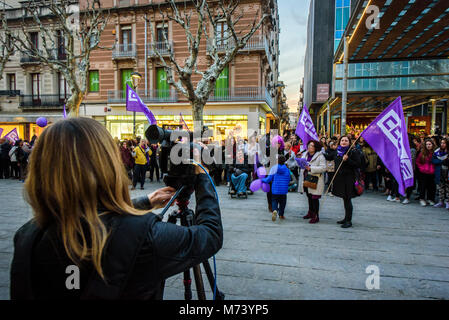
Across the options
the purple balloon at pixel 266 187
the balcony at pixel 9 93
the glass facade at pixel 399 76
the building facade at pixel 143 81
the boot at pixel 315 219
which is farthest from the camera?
the balcony at pixel 9 93

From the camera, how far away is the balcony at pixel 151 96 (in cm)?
2183

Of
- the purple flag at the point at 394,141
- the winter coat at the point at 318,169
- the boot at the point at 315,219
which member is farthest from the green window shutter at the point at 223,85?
the purple flag at the point at 394,141

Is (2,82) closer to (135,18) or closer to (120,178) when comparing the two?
(135,18)

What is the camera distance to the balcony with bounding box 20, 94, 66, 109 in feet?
76.0

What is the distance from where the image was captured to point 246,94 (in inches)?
824


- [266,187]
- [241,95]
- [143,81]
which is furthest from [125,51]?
[266,187]

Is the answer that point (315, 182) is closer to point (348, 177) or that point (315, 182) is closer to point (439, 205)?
point (348, 177)

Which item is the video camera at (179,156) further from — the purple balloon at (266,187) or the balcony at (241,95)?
the balcony at (241,95)

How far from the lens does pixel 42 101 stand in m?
23.5

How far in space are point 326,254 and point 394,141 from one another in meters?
2.40

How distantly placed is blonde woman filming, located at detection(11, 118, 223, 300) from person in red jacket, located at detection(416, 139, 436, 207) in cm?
823

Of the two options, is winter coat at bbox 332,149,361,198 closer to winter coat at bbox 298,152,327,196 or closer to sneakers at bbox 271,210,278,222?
winter coat at bbox 298,152,327,196
